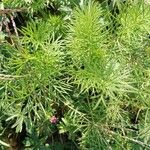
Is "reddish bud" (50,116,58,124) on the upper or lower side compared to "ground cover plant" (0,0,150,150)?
lower

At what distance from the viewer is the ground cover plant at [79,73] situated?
4.21ft

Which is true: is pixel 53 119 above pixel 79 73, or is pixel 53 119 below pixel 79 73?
below

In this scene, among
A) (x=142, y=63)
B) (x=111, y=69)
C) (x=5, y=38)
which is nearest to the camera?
(x=111, y=69)

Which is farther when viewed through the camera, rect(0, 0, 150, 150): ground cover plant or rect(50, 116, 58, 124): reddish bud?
rect(50, 116, 58, 124): reddish bud

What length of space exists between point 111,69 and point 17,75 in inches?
11.5

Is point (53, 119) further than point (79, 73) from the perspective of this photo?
Yes

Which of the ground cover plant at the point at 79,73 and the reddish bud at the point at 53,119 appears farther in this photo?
the reddish bud at the point at 53,119

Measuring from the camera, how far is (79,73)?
1293mm

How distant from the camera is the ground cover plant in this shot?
1283 mm

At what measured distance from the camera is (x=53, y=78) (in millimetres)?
1353

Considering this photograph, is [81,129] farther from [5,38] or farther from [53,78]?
[5,38]

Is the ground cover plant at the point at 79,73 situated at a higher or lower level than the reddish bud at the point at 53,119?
higher

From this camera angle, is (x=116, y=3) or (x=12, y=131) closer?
(x=116, y=3)

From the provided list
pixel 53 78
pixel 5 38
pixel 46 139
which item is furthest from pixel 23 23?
pixel 46 139
